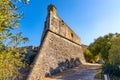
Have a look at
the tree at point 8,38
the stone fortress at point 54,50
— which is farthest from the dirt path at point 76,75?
the tree at point 8,38

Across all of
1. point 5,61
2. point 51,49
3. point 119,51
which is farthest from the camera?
point 51,49

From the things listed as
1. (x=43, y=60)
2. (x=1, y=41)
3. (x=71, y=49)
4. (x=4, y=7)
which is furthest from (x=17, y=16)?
(x=71, y=49)

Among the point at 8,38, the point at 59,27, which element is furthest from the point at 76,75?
the point at 8,38

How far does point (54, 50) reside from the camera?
20.5 meters

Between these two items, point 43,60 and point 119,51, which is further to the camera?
→ point 43,60

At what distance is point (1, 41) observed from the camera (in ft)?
18.0

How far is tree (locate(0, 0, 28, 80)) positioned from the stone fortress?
29.2 feet

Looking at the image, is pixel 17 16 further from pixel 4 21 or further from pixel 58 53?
pixel 58 53

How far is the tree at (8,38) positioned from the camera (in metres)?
5.33

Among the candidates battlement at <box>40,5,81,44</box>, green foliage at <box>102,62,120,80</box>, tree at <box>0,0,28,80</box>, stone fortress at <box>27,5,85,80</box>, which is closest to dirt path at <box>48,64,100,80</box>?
stone fortress at <box>27,5,85,80</box>

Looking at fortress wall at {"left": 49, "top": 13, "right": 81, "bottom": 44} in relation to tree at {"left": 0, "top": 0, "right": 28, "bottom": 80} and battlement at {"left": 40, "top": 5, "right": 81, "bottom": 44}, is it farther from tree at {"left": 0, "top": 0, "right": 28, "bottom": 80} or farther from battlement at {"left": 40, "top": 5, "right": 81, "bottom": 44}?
tree at {"left": 0, "top": 0, "right": 28, "bottom": 80}

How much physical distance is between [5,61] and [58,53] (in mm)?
15937

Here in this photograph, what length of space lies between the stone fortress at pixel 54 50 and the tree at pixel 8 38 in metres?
8.91

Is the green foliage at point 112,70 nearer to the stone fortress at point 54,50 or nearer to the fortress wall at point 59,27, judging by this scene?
the stone fortress at point 54,50
